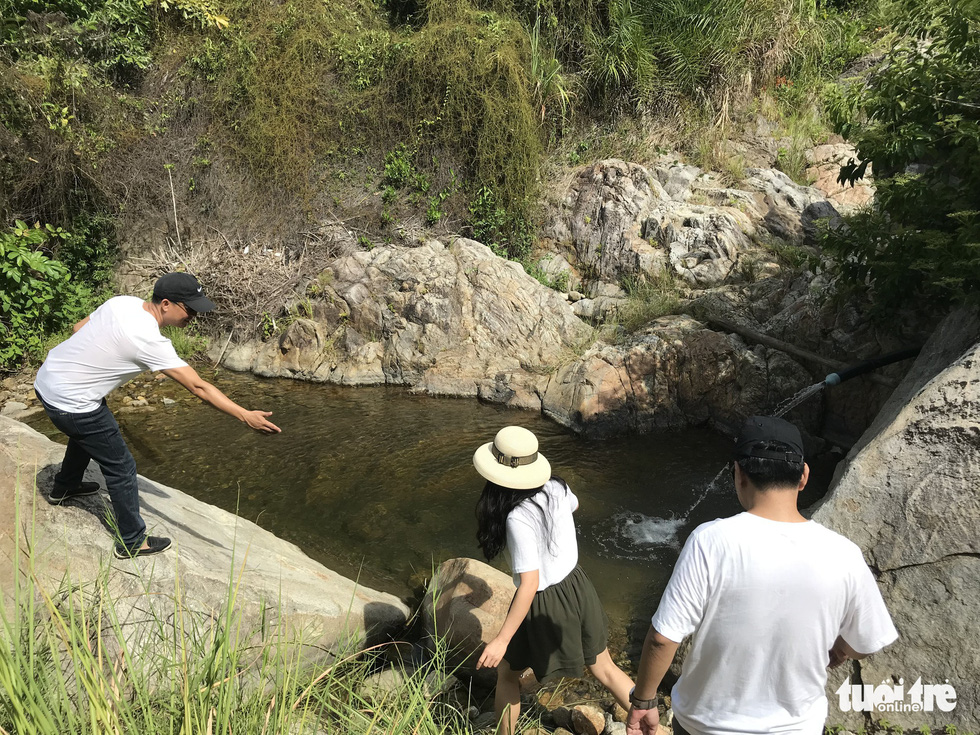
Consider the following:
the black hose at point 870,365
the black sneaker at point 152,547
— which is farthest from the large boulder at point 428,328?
the black sneaker at point 152,547

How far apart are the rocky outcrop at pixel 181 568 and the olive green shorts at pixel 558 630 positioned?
0.82 m

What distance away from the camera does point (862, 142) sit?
537 cm

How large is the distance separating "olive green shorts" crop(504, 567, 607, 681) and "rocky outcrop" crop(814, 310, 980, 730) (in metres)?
1.38

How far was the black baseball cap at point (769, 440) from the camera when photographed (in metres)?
1.88

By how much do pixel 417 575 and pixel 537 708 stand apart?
1618 mm

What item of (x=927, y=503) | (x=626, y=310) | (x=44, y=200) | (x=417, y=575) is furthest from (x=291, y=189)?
(x=927, y=503)

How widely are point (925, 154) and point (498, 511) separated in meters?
5.06

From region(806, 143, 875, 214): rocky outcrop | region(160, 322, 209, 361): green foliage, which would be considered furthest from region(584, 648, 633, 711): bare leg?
region(806, 143, 875, 214): rocky outcrop

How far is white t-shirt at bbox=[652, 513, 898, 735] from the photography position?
180 cm

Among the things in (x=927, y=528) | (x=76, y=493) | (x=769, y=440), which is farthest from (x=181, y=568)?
(x=927, y=528)

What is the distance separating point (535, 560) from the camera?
2664mm

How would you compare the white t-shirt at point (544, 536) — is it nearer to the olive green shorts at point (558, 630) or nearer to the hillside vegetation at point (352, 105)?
the olive green shorts at point (558, 630)

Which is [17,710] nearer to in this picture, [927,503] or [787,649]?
[787,649]

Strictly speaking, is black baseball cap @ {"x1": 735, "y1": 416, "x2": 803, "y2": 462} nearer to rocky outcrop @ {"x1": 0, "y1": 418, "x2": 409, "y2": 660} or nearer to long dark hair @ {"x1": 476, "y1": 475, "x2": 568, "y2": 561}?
long dark hair @ {"x1": 476, "y1": 475, "x2": 568, "y2": 561}
